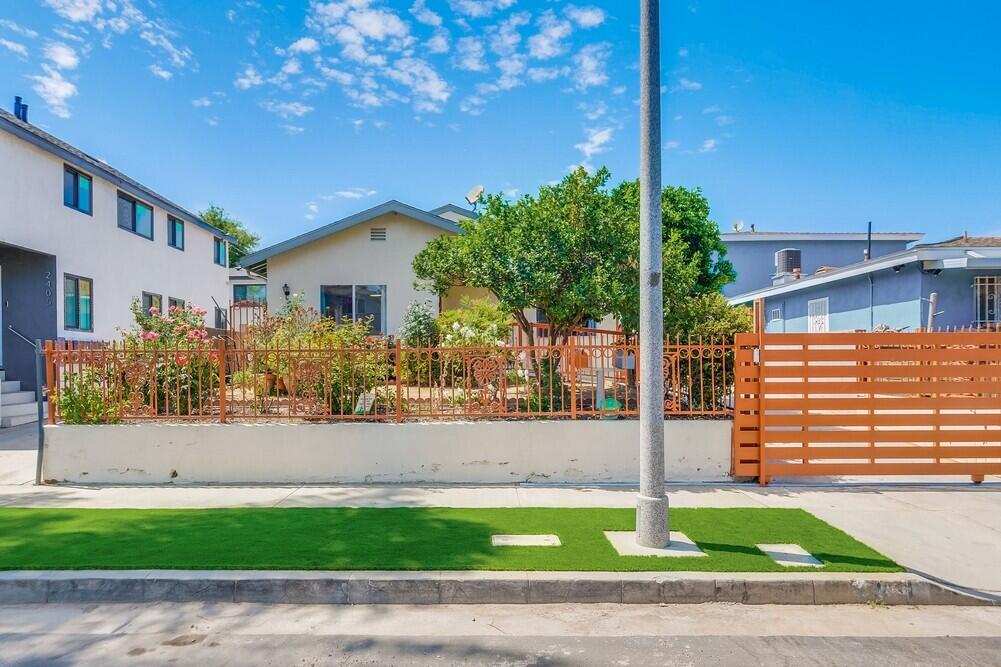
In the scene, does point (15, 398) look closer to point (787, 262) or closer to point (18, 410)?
point (18, 410)

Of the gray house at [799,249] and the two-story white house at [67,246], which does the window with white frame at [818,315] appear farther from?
the two-story white house at [67,246]

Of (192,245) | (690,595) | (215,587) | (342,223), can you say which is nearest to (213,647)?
(215,587)

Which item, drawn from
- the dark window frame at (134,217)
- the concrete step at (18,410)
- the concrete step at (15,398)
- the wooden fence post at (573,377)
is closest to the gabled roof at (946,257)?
the wooden fence post at (573,377)

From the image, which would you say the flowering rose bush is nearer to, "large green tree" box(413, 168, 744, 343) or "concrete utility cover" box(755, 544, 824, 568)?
"large green tree" box(413, 168, 744, 343)

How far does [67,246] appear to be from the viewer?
46.1ft

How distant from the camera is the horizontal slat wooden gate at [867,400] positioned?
23.6 ft

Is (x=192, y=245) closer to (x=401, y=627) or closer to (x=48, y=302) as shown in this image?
(x=48, y=302)

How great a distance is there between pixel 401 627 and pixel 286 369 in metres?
4.70

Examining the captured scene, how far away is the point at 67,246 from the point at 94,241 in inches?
46.9

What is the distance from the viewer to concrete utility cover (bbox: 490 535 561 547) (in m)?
5.12

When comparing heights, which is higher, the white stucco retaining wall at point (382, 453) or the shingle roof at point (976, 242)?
the shingle roof at point (976, 242)

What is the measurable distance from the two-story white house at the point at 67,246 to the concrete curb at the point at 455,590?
30.8 feet

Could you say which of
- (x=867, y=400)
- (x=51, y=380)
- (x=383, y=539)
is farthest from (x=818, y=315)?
(x=51, y=380)

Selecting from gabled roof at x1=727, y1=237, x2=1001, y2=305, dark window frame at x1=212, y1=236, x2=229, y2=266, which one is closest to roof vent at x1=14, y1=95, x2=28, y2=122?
dark window frame at x1=212, y1=236, x2=229, y2=266
